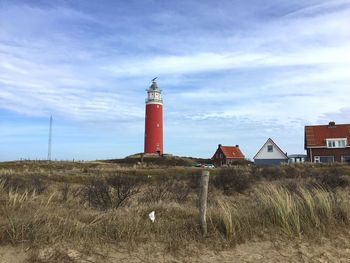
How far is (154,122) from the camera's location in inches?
2761

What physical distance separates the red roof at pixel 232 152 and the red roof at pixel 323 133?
14469 mm

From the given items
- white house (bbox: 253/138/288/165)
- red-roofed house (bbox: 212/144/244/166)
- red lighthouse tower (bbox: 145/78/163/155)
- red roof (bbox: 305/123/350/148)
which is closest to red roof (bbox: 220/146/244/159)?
red-roofed house (bbox: 212/144/244/166)

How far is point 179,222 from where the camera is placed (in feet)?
27.1

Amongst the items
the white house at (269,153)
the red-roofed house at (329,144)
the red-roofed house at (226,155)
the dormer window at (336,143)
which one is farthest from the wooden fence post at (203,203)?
the red-roofed house at (226,155)

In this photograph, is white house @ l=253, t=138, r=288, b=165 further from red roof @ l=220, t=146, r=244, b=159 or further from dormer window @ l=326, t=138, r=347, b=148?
red roof @ l=220, t=146, r=244, b=159

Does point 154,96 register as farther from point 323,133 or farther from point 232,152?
point 323,133

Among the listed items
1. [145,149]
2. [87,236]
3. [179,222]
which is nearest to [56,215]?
[87,236]

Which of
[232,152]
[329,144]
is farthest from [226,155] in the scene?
[329,144]

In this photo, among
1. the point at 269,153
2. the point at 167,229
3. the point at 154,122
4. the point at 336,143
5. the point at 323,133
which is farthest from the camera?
the point at 154,122

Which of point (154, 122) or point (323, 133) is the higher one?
point (154, 122)

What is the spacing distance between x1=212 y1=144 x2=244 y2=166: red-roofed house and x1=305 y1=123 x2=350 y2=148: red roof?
1417 centimetres

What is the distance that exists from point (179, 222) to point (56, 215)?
7.37 feet

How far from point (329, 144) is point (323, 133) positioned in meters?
2.03

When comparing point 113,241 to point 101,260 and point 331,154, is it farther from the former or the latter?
point 331,154
